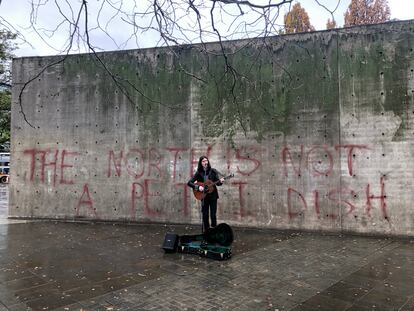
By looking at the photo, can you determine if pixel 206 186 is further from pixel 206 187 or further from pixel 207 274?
pixel 207 274

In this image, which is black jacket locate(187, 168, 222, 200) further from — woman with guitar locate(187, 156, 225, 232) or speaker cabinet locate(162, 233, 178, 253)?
speaker cabinet locate(162, 233, 178, 253)

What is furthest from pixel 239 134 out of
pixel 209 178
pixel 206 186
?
pixel 206 186

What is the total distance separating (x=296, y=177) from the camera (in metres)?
7.79

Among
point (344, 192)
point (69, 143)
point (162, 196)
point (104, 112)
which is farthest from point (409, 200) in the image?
point (69, 143)

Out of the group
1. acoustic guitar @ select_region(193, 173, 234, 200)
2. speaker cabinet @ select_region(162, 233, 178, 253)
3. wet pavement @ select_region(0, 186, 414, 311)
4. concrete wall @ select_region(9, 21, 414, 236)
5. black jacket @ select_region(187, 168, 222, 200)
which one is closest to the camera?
wet pavement @ select_region(0, 186, 414, 311)

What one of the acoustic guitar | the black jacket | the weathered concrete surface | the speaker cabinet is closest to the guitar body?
the acoustic guitar

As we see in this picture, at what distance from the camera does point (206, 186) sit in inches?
253

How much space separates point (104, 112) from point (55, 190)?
2.47m

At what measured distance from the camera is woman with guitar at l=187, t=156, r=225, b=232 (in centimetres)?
645

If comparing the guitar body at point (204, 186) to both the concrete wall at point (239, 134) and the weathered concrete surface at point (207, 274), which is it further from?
the concrete wall at point (239, 134)

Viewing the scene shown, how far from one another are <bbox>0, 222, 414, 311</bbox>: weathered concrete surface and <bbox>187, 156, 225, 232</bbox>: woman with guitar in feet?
2.77

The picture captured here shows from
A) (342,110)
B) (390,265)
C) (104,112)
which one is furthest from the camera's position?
(104,112)

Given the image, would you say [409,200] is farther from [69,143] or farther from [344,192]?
[69,143]

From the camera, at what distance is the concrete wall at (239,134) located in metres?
7.28
